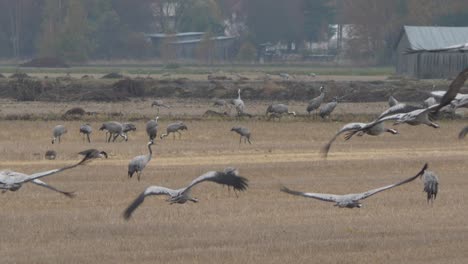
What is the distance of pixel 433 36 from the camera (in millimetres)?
78875

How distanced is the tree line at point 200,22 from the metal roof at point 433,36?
1674 centimetres

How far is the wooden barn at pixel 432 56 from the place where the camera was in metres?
75.8

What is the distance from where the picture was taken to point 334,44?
123 metres

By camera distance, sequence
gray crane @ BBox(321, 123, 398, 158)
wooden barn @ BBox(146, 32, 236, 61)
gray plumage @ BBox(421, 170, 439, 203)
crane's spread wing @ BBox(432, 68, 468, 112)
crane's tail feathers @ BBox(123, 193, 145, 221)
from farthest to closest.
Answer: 1. wooden barn @ BBox(146, 32, 236, 61)
2. gray plumage @ BBox(421, 170, 439, 203)
3. gray crane @ BBox(321, 123, 398, 158)
4. crane's tail feathers @ BBox(123, 193, 145, 221)
5. crane's spread wing @ BBox(432, 68, 468, 112)

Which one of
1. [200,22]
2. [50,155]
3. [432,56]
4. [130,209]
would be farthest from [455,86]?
[200,22]

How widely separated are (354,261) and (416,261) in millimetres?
703

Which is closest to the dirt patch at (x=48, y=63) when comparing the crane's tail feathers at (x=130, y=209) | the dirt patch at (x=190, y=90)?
the dirt patch at (x=190, y=90)

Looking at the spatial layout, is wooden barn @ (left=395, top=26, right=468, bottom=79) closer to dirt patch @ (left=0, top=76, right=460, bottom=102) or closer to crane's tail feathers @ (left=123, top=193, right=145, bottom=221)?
dirt patch @ (left=0, top=76, right=460, bottom=102)

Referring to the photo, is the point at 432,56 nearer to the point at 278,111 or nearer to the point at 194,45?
the point at 278,111

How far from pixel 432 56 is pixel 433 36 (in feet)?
9.73

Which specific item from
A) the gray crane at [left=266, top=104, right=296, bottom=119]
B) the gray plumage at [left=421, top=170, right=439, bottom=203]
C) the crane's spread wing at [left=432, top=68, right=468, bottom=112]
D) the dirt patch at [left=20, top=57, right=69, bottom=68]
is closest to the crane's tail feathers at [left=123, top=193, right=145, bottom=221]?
the crane's spread wing at [left=432, top=68, right=468, bottom=112]

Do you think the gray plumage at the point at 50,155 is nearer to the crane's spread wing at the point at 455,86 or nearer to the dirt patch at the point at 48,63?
the crane's spread wing at the point at 455,86

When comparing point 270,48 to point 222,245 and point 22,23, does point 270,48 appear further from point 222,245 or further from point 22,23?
point 222,245

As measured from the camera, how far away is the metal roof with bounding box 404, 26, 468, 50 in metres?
77.7
